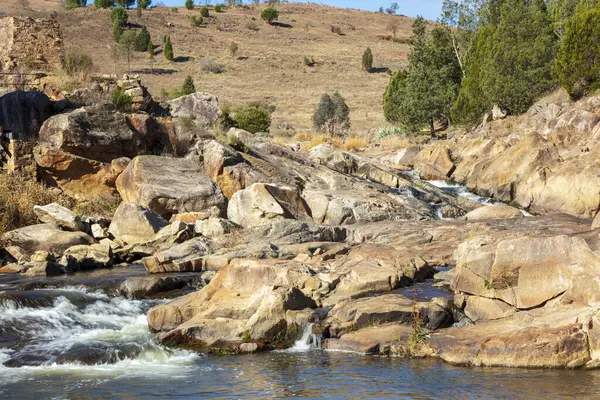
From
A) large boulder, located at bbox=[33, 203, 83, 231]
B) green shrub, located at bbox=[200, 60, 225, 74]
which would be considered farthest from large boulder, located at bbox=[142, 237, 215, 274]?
green shrub, located at bbox=[200, 60, 225, 74]

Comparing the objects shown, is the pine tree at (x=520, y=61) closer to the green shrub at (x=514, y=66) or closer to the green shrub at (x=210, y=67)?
the green shrub at (x=514, y=66)

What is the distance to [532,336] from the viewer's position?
928 cm

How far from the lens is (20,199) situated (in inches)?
793

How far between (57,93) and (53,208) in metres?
7.95

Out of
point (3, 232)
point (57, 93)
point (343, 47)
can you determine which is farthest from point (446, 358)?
point (343, 47)

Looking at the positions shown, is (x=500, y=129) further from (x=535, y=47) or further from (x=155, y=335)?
(x=155, y=335)

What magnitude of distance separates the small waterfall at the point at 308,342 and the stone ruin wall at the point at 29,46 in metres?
21.4

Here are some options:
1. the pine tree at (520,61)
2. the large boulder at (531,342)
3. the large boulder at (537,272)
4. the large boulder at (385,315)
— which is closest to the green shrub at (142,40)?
the pine tree at (520,61)

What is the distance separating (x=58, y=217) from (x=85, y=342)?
8932 mm

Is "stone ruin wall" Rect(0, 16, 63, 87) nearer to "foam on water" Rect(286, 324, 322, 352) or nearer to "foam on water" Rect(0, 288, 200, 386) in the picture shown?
"foam on water" Rect(0, 288, 200, 386)

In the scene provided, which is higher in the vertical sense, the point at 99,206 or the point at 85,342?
the point at 99,206

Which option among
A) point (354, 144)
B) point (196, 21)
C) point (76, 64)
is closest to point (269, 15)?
point (196, 21)

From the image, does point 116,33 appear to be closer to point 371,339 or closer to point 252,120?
point 252,120

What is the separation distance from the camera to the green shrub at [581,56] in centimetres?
3052
